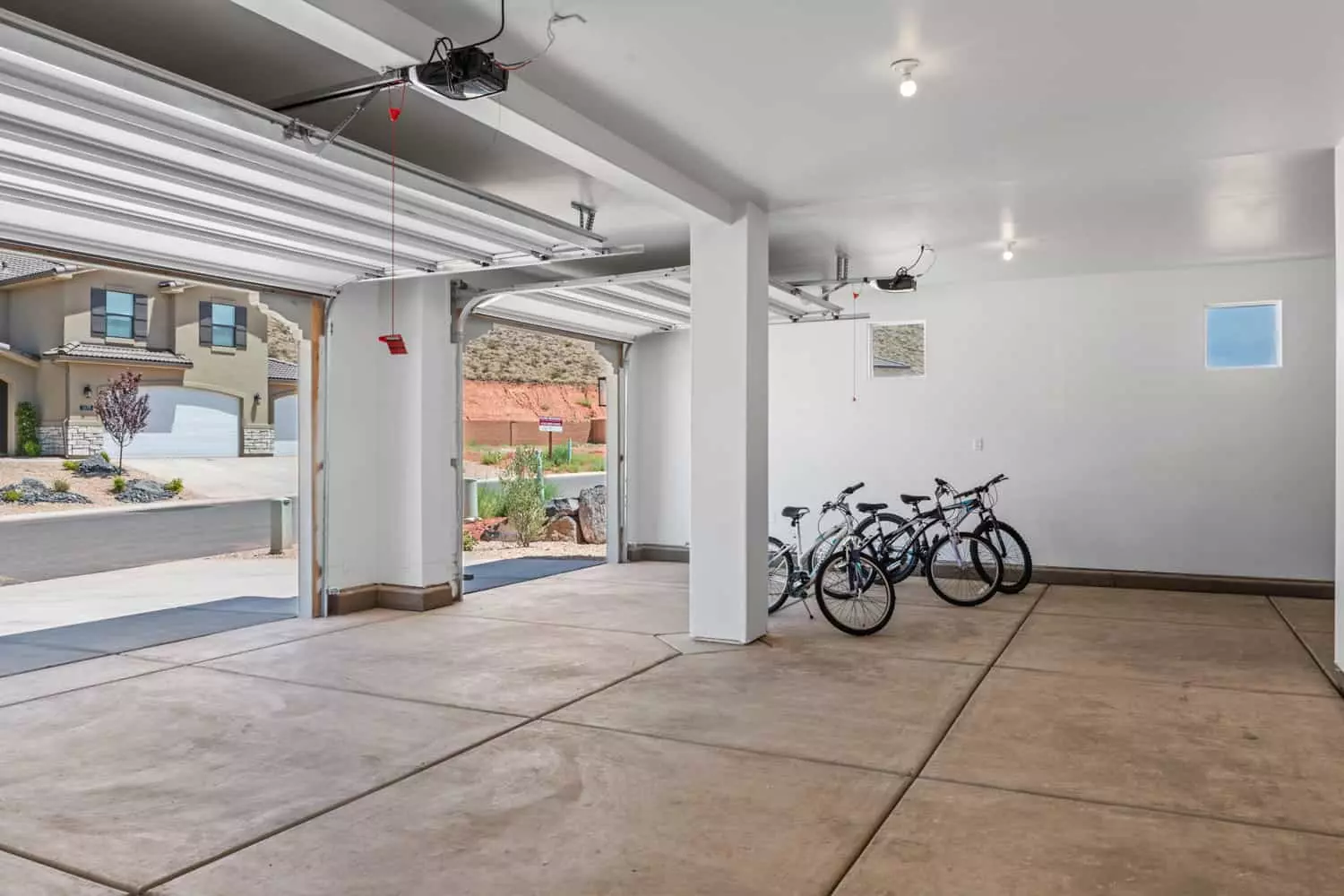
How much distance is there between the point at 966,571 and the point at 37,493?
17635 mm

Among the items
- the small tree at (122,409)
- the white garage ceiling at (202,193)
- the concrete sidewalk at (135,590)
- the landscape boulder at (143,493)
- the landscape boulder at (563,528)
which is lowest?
the concrete sidewalk at (135,590)

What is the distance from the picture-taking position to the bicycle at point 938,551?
7125 millimetres

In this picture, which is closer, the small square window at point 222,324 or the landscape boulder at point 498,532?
the landscape boulder at point 498,532

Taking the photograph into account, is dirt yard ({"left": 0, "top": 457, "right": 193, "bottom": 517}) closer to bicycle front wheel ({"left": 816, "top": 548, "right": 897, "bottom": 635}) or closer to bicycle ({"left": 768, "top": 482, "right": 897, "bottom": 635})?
bicycle ({"left": 768, "top": 482, "right": 897, "bottom": 635})

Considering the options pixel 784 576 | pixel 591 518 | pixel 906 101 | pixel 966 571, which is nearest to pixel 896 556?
pixel 966 571

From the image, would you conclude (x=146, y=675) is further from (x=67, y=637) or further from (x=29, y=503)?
(x=29, y=503)

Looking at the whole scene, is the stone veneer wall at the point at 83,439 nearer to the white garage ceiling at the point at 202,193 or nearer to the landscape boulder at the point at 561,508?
the landscape boulder at the point at 561,508

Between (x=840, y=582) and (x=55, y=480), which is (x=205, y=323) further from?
(x=840, y=582)

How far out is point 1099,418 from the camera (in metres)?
8.14

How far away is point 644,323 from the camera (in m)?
9.02

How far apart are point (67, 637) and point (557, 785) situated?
4579mm

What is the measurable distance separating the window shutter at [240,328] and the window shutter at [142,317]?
1.62m

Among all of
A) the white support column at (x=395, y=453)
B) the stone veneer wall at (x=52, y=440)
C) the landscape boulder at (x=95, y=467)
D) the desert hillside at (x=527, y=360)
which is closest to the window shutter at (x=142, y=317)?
the stone veneer wall at (x=52, y=440)

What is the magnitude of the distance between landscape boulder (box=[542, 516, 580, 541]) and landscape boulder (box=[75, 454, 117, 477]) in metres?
11.3
